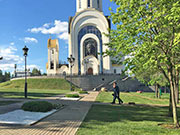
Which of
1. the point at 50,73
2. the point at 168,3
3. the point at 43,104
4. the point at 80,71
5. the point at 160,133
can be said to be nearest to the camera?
the point at 160,133

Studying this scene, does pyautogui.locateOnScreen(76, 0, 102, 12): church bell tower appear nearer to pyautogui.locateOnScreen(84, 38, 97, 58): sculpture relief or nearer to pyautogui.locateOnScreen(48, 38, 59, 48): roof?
pyautogui.locateOnScreen(84, 38, 97, 58): sculpture relief

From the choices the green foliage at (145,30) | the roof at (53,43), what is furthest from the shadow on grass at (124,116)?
the roof at (53,43)

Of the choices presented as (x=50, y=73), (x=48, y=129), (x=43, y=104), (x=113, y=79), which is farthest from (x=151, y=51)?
(x=50, y=73)

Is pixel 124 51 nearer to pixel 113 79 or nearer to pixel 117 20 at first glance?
pixel 117 20

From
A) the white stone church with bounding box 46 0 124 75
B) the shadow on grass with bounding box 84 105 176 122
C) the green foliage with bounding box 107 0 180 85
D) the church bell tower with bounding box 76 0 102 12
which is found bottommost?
the shadow on grass with bounding box 84 105 176 122

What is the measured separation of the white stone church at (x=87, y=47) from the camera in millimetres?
60000

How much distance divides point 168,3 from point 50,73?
199 ft

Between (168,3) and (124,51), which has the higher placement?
(168,3)

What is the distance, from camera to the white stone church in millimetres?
60000

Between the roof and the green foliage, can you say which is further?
the roof

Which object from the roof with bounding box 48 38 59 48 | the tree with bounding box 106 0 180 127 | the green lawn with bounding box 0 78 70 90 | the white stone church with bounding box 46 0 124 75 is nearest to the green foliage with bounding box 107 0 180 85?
the tree with bounding box 106 0 180 127

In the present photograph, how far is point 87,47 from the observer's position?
62.3 metres

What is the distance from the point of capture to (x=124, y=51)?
25.4ft

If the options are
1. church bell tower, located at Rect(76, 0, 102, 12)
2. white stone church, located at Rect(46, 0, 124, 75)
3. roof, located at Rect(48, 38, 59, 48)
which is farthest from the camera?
church bell tower, located at Rect(76, 0, 102, 12)
